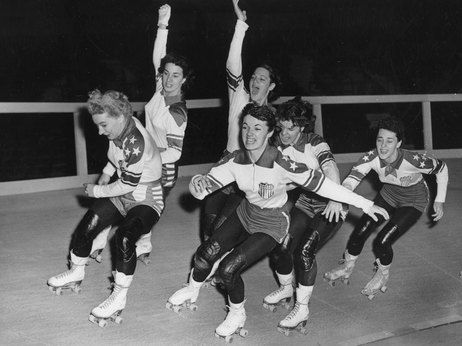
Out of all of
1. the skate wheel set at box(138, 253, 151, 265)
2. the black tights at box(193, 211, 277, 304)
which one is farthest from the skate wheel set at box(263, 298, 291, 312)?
the skate wheel set at box(138, 253, 151, 265)

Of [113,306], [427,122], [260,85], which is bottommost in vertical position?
[113,306]

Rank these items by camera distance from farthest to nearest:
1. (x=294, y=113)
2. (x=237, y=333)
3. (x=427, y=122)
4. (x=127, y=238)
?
1. (x=427, y=122)
2. (x=294, y=113)
3. (x=237, y=333)
4. (x=127, y=238)

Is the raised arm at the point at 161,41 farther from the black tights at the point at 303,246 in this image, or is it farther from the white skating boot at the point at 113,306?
the white skating boot at the point at 113,306

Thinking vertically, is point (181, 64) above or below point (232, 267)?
above

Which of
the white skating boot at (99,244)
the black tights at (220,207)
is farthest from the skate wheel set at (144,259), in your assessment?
the black tights at (220,207)

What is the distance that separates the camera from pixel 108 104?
4934 millimetres

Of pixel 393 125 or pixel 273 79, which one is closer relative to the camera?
pixel 393 125

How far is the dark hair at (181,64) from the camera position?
18.9ft

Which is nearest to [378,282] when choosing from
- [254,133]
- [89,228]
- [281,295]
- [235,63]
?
[281,295]

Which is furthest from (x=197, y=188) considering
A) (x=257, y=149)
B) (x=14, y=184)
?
(x=14, y=184)

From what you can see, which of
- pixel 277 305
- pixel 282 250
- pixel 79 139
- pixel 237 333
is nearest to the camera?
pixel 237 333

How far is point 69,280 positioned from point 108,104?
1.64m

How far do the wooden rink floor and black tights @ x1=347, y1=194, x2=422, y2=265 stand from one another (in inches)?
16.5

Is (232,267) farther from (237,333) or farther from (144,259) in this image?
(144,259)
